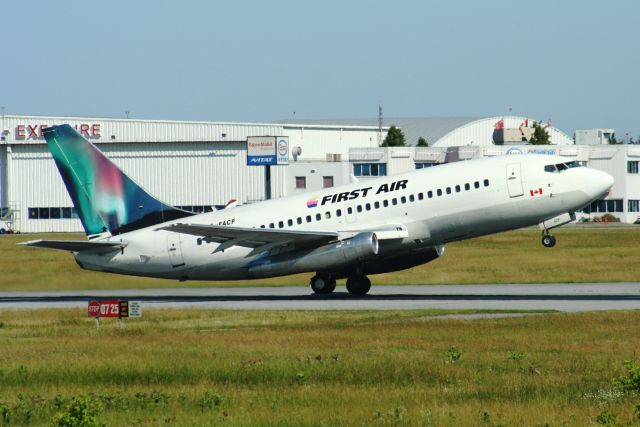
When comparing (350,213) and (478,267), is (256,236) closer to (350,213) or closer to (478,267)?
(350,213)

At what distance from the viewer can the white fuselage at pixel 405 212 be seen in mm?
42438

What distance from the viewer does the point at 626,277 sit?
179ft

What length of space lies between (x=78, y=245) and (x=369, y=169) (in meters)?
88.5

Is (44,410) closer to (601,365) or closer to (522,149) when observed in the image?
(601,365)

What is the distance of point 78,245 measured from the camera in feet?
144

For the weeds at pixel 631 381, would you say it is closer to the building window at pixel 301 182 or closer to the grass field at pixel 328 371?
the grass field at pixel 328 371

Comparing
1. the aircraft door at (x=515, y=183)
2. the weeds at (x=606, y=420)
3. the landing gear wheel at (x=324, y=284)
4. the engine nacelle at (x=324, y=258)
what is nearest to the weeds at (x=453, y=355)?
the weeds at (x=606, y=420)

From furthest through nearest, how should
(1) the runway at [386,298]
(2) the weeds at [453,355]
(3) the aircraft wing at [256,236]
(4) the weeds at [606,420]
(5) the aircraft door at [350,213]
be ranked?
(5) the aircraft door at [350,213], (3) the aircraft wing at [256,236], (1) the runway at [386,298], (2) the weeds at [453,355], (4) the weeds at [606,420]

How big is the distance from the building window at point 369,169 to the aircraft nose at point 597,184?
8714 centimetres

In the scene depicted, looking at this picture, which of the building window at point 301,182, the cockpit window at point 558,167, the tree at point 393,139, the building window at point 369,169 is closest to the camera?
the cockpit window at point 558,167

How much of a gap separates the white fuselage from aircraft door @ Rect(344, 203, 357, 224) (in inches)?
1.6

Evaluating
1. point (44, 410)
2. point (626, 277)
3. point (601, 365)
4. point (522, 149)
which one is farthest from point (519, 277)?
point (522, 149)

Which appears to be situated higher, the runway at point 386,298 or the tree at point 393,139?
the tree at point 393,139

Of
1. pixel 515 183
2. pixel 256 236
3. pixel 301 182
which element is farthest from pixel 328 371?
pixel 301 182
